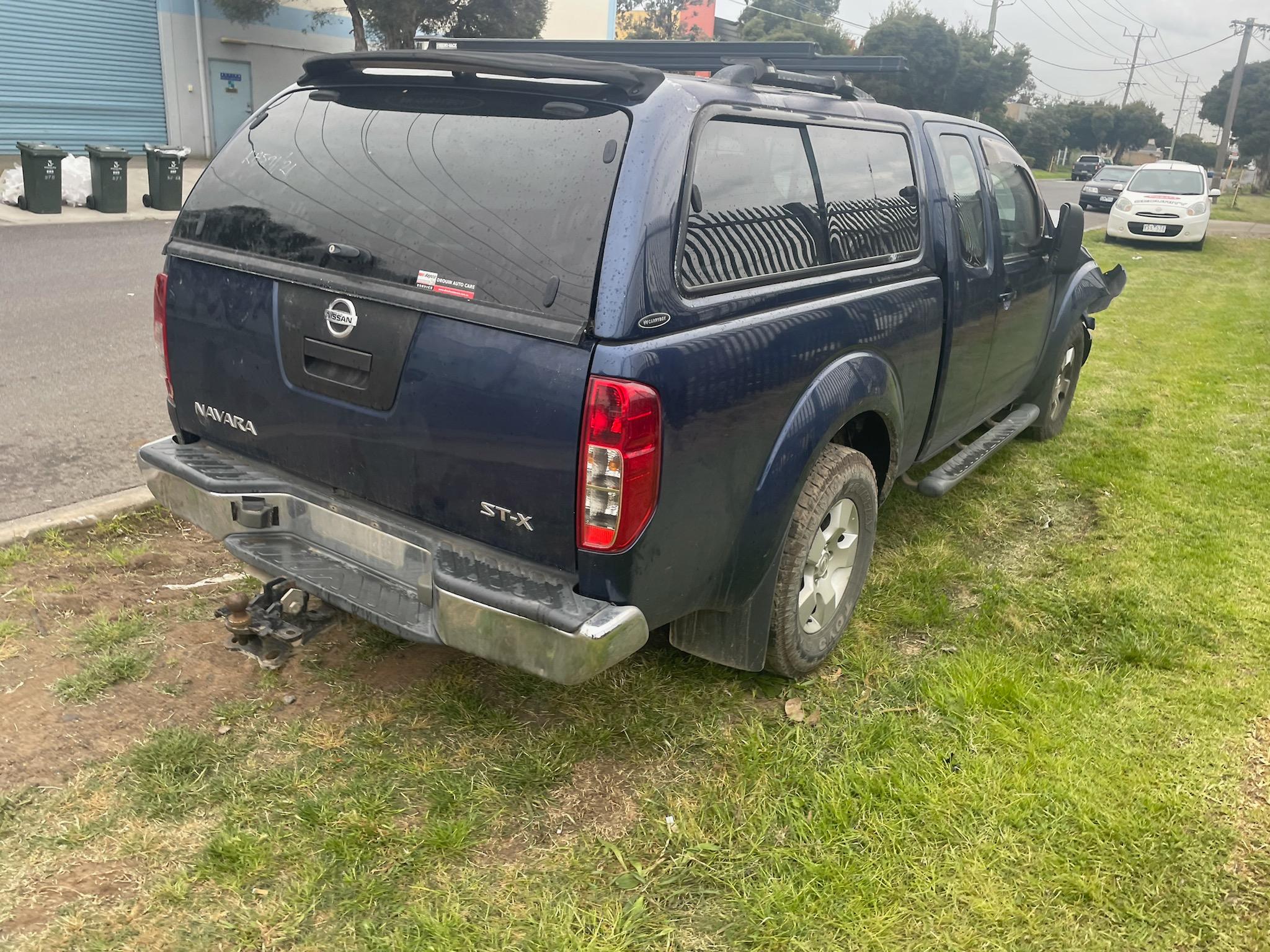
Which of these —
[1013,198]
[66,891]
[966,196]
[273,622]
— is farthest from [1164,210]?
[66,891]

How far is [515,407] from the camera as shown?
2.47 meters

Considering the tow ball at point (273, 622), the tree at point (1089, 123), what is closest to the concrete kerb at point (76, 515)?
the tow ball at point (273, 622)

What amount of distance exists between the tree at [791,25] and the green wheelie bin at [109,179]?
34.3 meters

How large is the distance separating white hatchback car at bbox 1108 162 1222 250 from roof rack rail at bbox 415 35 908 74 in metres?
16.1

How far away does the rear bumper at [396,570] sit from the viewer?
2.48 m

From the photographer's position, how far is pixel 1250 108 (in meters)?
56.0

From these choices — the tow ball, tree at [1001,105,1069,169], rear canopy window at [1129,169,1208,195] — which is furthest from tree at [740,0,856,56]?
the tow ball

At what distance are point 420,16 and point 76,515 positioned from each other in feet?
79.2

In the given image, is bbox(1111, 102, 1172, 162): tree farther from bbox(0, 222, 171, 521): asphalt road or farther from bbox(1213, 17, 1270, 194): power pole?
bbox(0, 222, 171, 521): asphalt road

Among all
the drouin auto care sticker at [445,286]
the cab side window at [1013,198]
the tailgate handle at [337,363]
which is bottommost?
the tailgate handle at [337,363]

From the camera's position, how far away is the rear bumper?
2.48 metres

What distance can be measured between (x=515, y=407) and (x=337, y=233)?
86 cm

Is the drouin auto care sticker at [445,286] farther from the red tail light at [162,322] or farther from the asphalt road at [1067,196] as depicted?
the asphalt road at [1067,196]

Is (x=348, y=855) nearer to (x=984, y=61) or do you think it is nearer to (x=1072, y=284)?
(x=1072, y=284)
